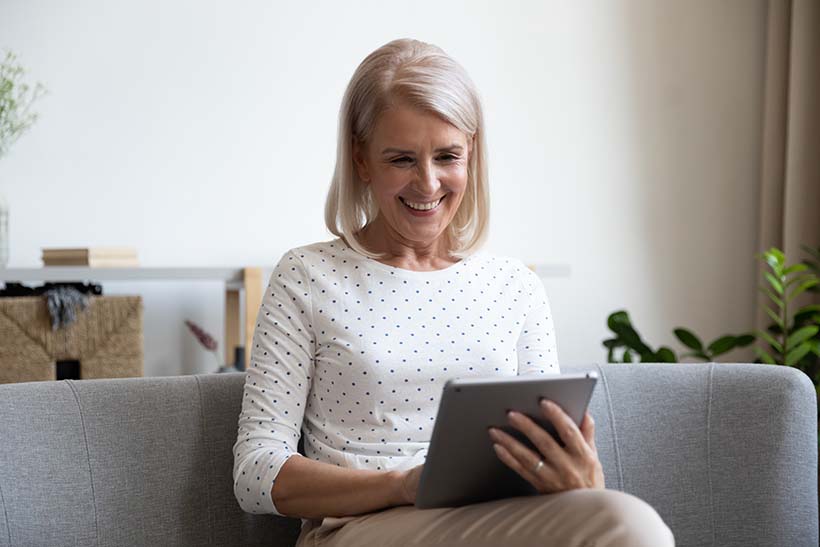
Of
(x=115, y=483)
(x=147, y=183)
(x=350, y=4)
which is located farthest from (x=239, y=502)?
(x=350, y=4)

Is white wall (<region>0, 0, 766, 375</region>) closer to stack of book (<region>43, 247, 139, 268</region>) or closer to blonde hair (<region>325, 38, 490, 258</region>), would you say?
stack of book (<region>43, 247, 139, 268</region>)

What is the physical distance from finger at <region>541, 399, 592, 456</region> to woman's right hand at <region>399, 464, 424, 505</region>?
Answer: 194 mm

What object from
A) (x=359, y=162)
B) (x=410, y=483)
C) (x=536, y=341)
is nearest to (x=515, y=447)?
(x=410, y=483)

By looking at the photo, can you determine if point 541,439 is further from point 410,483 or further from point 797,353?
point 797,353

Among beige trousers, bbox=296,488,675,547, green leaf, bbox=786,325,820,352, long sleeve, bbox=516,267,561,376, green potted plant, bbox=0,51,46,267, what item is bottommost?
green leaf, bbox=786,325,820,352

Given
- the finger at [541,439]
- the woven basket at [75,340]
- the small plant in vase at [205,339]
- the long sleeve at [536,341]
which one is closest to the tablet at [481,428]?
the finger at [541,439]

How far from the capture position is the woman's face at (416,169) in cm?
156

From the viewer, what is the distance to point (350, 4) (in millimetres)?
3346

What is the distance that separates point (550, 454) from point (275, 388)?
439 millimetres

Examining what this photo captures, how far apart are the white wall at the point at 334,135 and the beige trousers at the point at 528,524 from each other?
6.64 ft

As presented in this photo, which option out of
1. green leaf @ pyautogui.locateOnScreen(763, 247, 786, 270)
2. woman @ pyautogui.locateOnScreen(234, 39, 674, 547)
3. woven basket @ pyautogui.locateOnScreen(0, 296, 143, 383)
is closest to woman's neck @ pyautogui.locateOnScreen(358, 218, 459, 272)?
woman @ pyautogui.locateOnScreen(234, 39, 674, 547)

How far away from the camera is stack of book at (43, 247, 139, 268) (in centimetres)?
279

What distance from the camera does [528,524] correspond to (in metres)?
1.20

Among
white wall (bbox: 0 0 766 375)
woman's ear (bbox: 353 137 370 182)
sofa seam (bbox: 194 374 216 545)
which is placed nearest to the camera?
sofa seam (bbox: 194 374 216 545)
